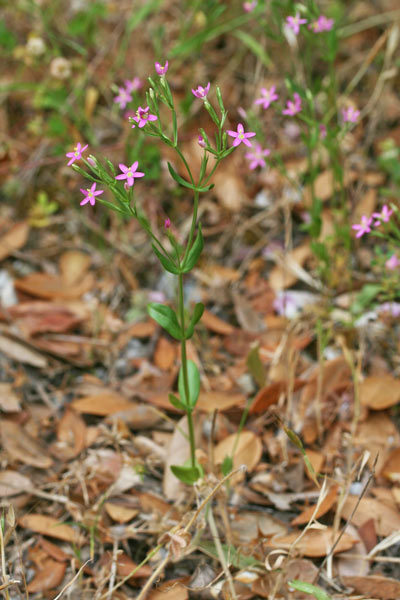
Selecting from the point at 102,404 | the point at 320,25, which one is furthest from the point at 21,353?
the point at 320,25

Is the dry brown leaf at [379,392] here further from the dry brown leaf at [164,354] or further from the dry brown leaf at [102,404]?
the dry brown leaf at [102,404]

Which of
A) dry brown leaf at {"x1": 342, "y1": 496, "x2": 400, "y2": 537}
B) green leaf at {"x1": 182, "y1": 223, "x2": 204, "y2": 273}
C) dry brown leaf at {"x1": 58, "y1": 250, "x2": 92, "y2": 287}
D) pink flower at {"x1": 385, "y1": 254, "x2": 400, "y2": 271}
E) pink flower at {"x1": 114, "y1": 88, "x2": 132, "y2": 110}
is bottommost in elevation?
dry brown leaf at {"x1": 342, "y1": 496, "x2": 400, "y2": 537}

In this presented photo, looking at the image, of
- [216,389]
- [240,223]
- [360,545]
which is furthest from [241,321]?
[360,545]

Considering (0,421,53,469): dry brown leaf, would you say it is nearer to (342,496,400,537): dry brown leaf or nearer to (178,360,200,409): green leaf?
(178,360,200,409): green leaf

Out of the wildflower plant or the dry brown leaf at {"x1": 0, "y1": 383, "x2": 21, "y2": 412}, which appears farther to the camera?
the dry brown leaf at {"x1": 0, "y1": 383, "x2": 21, "y2": 412}

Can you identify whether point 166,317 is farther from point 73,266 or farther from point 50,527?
point 73,266

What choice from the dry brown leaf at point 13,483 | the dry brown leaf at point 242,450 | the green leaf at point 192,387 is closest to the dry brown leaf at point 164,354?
the dry brown leaf at point 242,450

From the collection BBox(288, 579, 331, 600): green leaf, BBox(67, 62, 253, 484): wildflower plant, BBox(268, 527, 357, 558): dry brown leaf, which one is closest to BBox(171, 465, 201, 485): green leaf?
BBox(67, 62, 253, 484): wildflower plant
